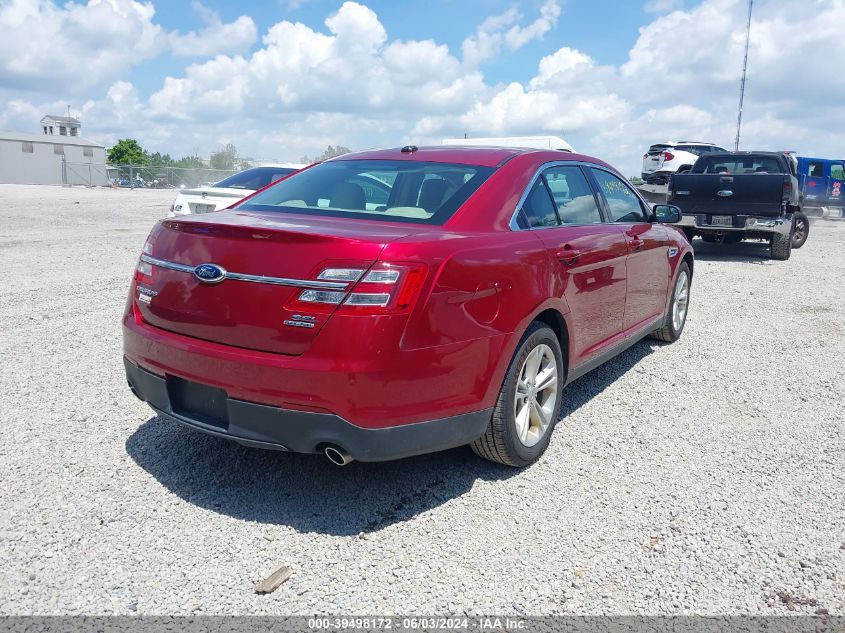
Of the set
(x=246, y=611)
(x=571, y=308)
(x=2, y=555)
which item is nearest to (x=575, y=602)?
(x=246, y=611)

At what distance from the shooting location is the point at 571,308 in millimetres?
3947

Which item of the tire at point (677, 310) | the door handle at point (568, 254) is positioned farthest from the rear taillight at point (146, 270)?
the tire at point (677, 310)

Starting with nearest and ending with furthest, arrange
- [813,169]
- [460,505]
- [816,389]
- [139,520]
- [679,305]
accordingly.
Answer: [139,520] < [460,505] < [816,389] < [679,305] < [813,169]

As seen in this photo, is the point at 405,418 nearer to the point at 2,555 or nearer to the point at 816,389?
the point at 2,555

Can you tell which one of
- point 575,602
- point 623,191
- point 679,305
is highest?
point 623,191

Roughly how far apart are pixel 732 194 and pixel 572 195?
9.10 m

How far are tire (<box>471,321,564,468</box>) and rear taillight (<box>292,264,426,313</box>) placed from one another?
841 millimetres

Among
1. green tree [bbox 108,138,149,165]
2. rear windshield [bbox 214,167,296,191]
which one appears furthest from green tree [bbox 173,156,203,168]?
rear windshield [bbox 214,167,296,191]

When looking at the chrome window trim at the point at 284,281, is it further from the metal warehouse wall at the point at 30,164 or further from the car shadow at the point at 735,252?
the metal warehouse wall at the point at 30,164

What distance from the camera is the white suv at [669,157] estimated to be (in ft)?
68.8

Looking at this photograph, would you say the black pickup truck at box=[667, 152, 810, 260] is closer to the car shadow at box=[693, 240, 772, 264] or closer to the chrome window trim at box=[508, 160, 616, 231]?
the car shadow at box=[693, 240, 772, 264]

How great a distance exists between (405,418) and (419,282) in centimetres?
57

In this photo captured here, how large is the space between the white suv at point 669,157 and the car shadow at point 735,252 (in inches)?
175

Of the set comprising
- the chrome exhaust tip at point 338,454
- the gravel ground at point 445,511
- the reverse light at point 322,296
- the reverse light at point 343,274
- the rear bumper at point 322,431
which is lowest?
the gravel ground at point 445,511
